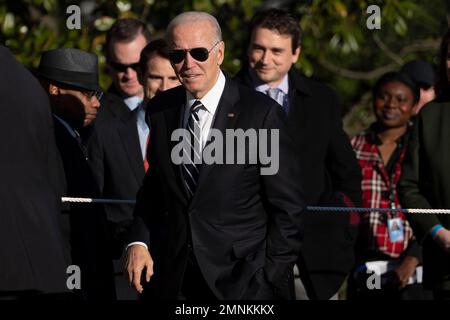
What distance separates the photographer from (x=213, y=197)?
4.69 m

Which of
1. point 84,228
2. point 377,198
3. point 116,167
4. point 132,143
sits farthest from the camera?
point 377,198

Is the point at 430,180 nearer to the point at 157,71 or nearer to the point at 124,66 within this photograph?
the point at 157,71

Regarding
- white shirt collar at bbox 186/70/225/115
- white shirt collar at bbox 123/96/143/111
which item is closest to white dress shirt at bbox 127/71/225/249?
white shirt collar at bbox 186/70/225/115

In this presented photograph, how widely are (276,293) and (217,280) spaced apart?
0.76ft

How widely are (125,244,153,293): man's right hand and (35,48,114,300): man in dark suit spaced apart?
2.73 ft

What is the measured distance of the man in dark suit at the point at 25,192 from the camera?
408 cm

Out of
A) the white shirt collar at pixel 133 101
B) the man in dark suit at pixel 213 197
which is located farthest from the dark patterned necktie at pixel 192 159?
the white shirt collar at pixel 133 101

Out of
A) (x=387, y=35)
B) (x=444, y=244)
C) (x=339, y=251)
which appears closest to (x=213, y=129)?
(x=444, y=244)

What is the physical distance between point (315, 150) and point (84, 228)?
1267 mm

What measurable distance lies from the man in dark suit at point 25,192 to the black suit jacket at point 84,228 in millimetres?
1354

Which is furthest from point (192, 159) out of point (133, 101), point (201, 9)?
point (201, 9)

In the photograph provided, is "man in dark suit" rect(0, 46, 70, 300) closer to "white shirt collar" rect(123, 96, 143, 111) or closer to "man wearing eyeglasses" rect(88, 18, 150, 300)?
"man wearing eyeglasses" rect(88, 18, 150, 300)
